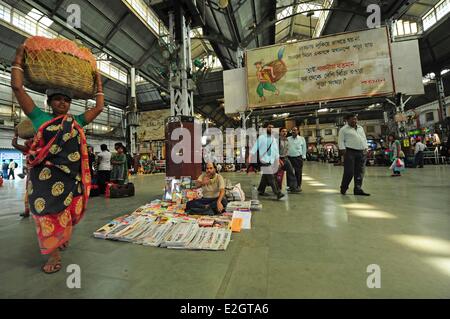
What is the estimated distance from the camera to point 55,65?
1.46m

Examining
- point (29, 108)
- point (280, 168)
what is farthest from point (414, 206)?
point (29, 108)

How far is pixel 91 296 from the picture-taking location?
112 cm

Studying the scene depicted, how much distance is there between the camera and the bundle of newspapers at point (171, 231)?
181 centimetres

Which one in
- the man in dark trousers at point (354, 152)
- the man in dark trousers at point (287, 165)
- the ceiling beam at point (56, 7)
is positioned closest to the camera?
the man in dark trousers at point (354, 152)

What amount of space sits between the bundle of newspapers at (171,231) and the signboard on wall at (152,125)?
53.6ft

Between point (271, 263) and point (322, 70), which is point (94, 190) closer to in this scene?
point (271, 263)

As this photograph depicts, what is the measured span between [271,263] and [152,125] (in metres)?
18.7

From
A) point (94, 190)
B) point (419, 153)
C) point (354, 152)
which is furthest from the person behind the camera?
point (419, 153)

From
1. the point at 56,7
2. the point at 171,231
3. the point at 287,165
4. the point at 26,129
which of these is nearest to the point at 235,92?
the point at 287,165

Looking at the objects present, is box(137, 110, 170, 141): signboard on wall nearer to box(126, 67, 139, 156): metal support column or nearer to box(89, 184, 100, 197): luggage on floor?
box(126, 67, 139, 156): metal support column

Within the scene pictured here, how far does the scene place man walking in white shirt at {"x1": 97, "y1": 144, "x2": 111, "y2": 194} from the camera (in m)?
5.14

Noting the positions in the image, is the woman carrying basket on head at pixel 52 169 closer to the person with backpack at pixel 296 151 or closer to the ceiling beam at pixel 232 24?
the person with backpack at pixel 296 151

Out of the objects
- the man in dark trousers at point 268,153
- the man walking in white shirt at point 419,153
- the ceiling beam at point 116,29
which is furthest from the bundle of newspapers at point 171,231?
the man walking in white shirt at point 419,153

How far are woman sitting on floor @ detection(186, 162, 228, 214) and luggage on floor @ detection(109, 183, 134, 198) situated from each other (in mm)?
2436
